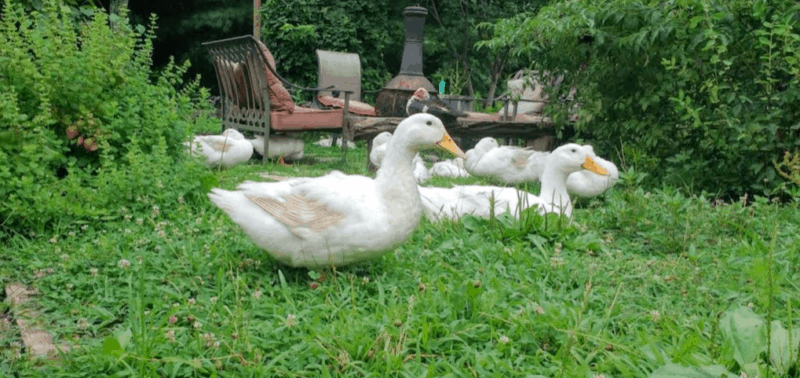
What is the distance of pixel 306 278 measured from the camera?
3.02 m

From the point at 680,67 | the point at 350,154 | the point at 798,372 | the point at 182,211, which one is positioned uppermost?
the point at 680,67

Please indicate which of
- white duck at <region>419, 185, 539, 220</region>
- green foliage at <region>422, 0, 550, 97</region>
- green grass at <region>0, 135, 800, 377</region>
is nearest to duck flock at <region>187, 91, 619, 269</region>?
green grass at <region>0, 135, 800, 377</region>

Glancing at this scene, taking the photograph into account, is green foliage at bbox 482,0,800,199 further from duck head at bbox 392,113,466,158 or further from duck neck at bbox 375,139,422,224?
duck neck at bbox 375,139,422,224

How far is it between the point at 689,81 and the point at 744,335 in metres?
4.10

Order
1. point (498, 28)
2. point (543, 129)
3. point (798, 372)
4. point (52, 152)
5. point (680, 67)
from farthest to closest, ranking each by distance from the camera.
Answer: point (543, 129) < point (498, 28) < point (680, 67) < point (52, 152) < point (798, 372)

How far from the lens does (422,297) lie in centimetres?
265

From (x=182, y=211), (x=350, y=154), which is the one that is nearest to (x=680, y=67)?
(x=182, y=211)

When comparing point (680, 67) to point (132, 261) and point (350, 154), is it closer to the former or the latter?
point (132, 261)

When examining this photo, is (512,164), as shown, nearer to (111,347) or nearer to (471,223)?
(471,223)

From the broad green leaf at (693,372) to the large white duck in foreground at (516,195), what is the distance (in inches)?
77.6

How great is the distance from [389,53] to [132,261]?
56.4ft

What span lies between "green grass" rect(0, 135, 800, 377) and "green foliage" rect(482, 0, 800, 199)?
1.19 metres

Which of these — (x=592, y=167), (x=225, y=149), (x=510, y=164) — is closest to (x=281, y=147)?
(x=225, y=149)

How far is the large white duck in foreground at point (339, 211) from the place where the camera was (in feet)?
8.87
